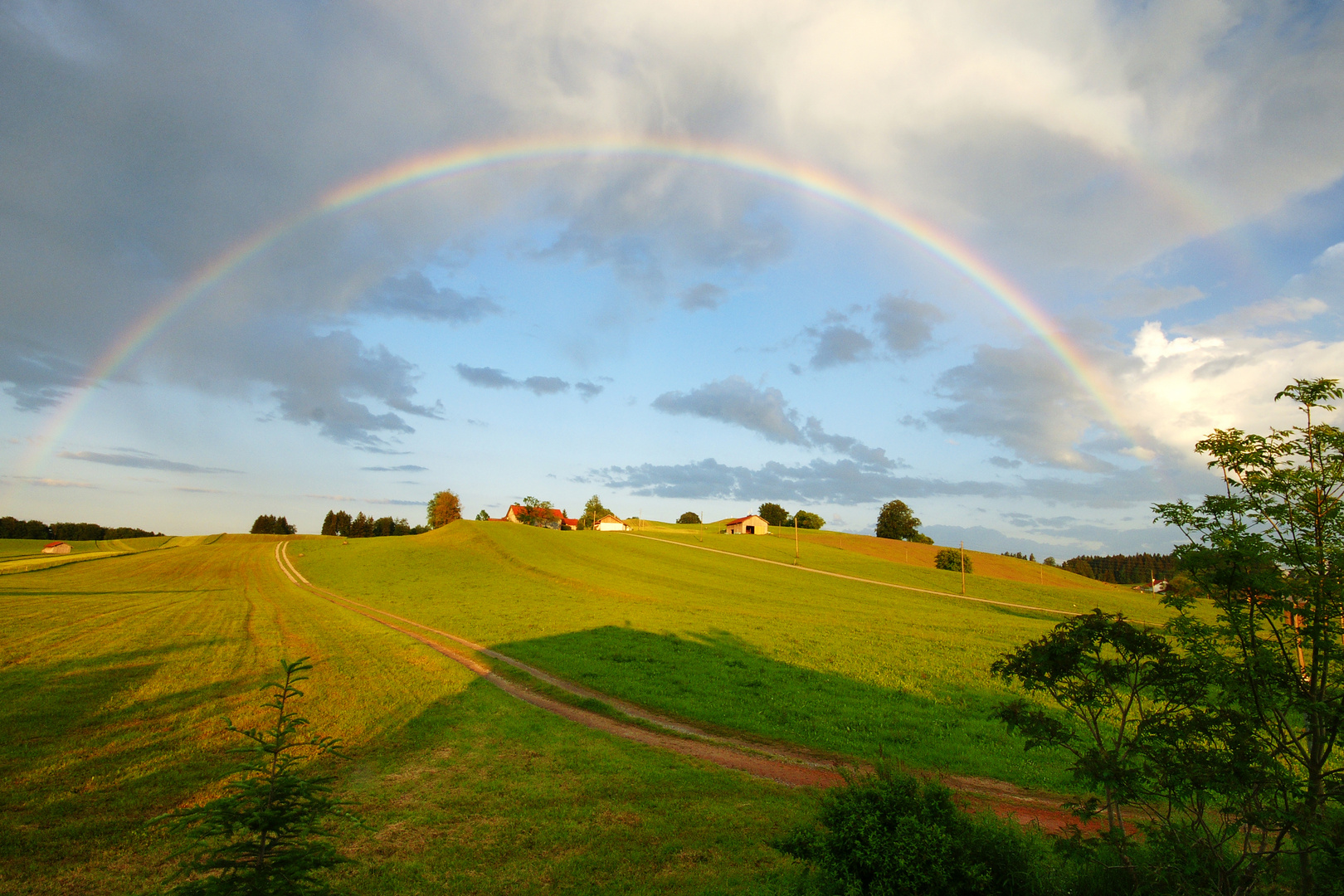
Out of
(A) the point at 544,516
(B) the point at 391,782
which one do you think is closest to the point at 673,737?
(B) the point at 391,782

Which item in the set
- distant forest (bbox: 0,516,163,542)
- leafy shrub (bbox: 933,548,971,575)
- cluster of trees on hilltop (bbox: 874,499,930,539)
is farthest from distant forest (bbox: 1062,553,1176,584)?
distant forest (bbox: 0,516,163,542)

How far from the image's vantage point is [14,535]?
123375 mm

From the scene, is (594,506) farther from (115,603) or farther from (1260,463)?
(1260,463)

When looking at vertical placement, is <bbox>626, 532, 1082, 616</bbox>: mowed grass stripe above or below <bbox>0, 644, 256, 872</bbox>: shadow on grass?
above

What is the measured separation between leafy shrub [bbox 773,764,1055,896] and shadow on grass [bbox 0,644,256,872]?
10392 millimetres

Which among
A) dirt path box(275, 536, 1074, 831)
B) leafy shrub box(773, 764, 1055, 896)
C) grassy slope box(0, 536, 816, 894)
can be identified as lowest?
dirt path box(275, 536, 1074, 831)

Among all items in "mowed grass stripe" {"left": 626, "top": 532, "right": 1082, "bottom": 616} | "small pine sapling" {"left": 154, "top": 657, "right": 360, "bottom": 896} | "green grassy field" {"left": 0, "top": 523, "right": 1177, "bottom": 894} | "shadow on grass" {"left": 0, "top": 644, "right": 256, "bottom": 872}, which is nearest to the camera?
"small pine sapling" {"left": 154, "top": 657, "right": 360, "bottom": 896}

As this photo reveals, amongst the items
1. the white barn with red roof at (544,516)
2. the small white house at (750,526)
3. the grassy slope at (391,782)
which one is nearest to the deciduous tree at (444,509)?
the white barn with red roof at (544,516)

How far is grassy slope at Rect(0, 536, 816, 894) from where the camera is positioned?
887 centimetres

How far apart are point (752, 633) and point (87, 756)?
24771mm

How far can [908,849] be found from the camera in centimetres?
748

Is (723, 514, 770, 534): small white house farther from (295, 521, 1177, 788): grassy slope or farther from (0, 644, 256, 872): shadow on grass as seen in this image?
(0, 644, 256, 872): shadow on grass

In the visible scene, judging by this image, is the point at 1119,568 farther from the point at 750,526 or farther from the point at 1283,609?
the point at 1283,609

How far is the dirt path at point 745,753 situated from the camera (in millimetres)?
12375
